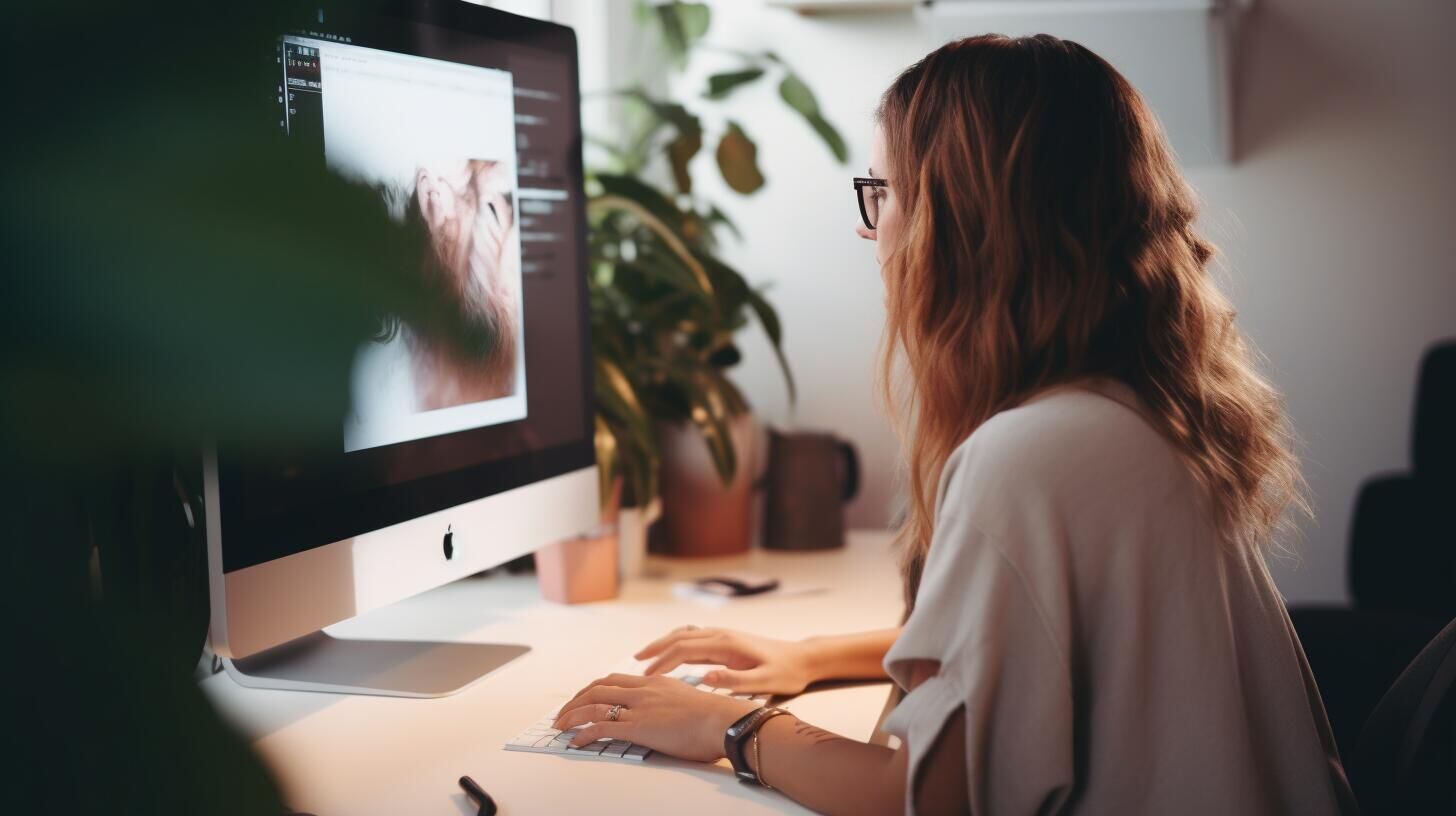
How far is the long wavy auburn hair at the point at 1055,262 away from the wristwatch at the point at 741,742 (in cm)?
23

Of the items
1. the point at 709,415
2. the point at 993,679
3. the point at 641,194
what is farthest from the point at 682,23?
the point at 993,679

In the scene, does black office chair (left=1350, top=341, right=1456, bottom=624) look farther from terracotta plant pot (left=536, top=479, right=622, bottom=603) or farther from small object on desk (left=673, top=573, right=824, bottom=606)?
terracotta plant pot (left=536, top=479, right=622, bottom=603)

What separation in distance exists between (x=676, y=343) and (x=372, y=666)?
2.47 ft

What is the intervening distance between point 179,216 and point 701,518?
4.79ft

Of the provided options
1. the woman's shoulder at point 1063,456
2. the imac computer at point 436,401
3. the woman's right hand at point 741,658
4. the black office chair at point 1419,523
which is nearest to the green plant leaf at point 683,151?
the imac computer at point 436,401

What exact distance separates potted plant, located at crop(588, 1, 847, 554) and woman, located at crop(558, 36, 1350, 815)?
63 centimetres

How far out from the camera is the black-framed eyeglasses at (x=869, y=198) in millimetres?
938

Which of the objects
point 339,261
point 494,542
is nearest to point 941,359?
point 494,542

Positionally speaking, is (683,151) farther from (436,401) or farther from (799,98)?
(436,401)

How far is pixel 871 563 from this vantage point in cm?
163

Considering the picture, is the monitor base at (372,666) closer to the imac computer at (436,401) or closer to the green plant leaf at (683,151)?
the imac computer at (436,401)

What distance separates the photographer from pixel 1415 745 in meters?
0.72

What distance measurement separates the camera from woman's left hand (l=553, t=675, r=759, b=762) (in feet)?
2.78

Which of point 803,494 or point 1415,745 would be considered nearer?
point 1415,745
